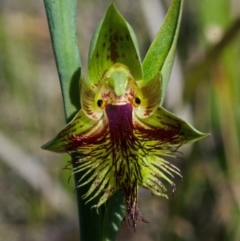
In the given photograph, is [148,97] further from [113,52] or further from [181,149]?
[181,149]

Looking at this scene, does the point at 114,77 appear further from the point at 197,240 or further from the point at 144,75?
the point at 197,240

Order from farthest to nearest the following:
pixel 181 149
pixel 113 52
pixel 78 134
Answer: pixel 181 149, pixel 113 52, pixel 78 134

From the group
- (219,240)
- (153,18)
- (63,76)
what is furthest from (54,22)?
(219,240)

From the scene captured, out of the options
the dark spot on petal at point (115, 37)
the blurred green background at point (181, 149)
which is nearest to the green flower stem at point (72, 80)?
the dark spot on petal at point (115, 37)

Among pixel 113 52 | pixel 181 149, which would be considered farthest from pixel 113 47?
pixel 181 149

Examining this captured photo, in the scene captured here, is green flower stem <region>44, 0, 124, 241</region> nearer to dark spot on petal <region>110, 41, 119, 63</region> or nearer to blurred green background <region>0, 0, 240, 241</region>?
dark spot on petal <region>110, 41, 119, 63</region>

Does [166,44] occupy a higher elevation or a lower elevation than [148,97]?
higher
